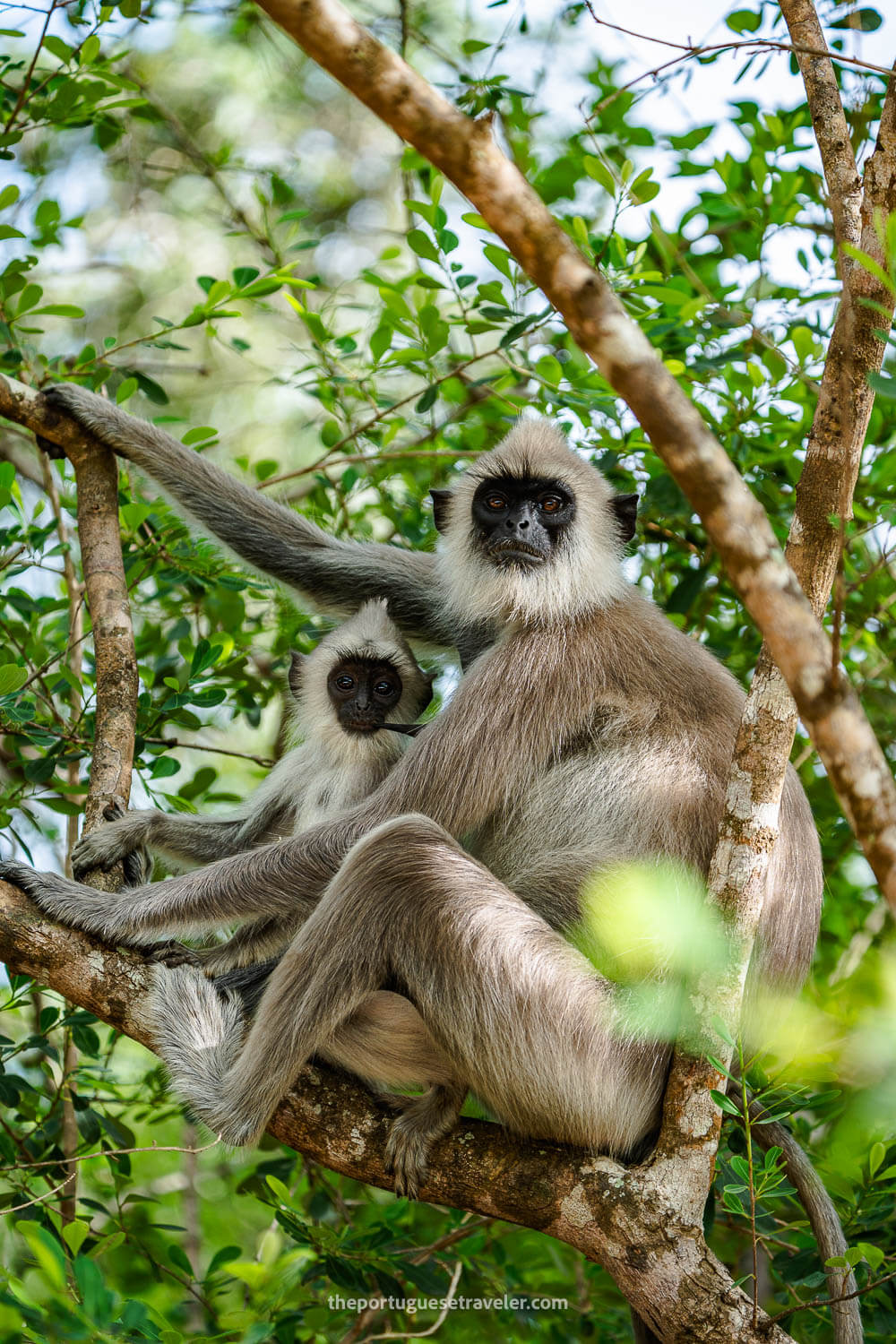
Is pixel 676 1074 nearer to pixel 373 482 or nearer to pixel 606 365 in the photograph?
pixel 606 365

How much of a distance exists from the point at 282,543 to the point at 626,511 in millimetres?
1373

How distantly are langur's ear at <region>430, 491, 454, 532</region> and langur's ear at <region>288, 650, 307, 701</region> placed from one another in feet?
2.42

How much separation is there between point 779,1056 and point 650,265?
3.06 m

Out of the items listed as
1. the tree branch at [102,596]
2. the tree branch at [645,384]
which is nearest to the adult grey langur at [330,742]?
the tree branch at [102,596]

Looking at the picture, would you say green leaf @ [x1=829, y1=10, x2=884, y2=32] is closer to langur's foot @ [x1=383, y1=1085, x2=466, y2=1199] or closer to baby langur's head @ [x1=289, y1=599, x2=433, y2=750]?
baby langur's head @ [x1=289, y1=599, x2=433, y2=750]

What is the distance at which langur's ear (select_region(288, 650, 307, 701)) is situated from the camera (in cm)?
470

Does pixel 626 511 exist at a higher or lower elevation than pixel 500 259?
lower

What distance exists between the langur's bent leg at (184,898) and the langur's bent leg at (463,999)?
36cm

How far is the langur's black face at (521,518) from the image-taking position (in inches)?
158

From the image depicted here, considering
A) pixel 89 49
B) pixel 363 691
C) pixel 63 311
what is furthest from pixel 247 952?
pixel 89 49

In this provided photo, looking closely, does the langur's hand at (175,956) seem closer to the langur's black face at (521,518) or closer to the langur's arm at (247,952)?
the langur's arm at (247,952)

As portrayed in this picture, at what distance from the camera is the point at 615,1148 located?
322 centimetres

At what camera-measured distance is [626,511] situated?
168 inches

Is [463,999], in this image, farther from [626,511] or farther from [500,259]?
[500,259]
